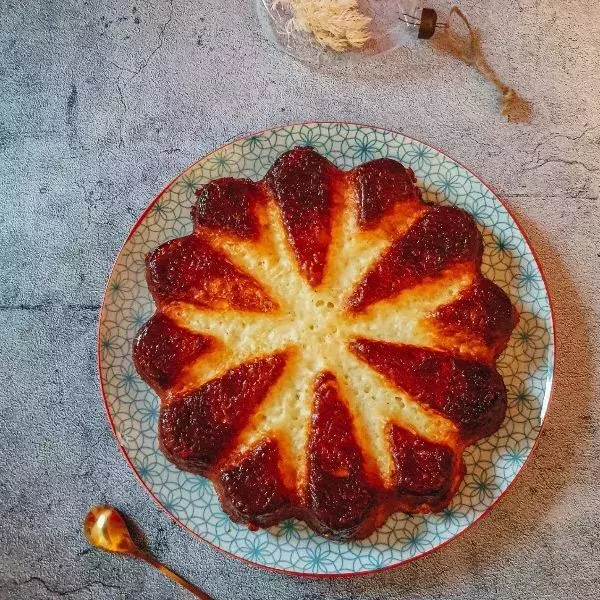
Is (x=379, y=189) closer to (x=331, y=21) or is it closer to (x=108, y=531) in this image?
(x=331, y=21)

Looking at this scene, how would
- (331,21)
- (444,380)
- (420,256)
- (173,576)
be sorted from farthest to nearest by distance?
(331,21)
(173,576)
(420,256)
(444,380)

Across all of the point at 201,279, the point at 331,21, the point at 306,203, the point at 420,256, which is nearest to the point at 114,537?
the point at 201,279

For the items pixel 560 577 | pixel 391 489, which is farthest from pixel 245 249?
pixel 560 577

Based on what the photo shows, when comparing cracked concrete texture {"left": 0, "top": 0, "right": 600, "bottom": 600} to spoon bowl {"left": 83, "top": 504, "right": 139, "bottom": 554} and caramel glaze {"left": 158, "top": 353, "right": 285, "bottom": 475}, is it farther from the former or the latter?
caramel glaze {"left": 158, "top": 353, "right": 285, "bottom": 475}

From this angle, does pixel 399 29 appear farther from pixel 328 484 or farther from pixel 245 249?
pixel 328 484

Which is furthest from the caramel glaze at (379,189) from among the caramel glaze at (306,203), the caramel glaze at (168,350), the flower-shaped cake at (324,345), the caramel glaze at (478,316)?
the caramel glaze at (168,350)

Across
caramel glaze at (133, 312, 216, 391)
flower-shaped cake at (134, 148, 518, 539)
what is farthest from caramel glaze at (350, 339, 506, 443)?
caramel glaze at (133, 312, 216, 391)
